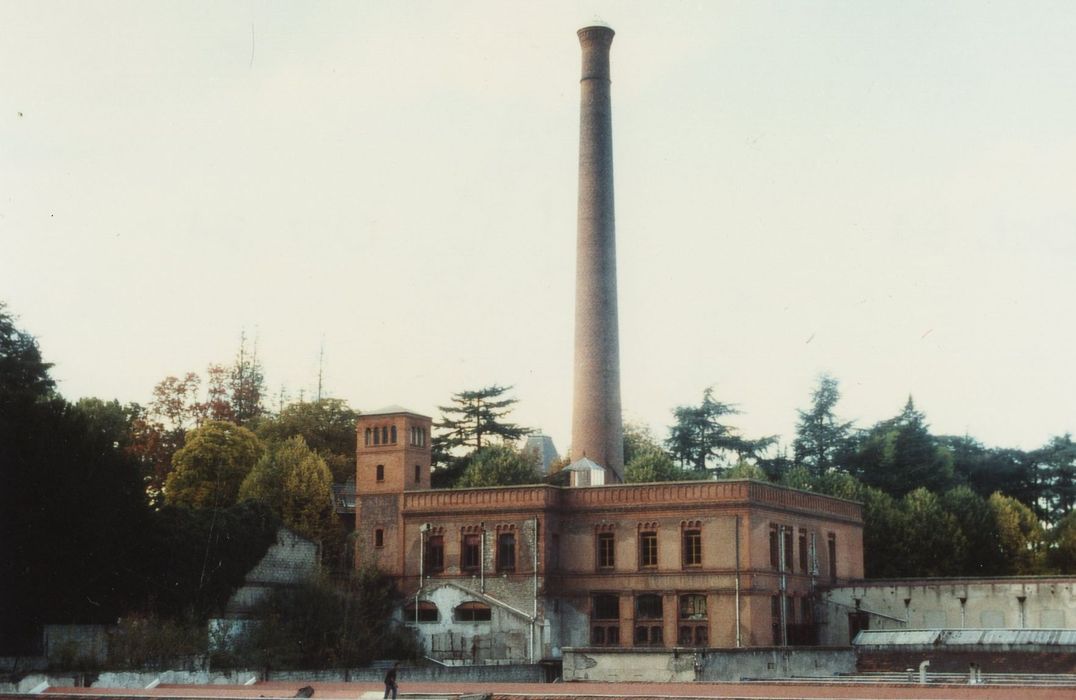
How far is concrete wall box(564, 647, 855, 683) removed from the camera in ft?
116

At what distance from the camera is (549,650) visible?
4322 centimetres

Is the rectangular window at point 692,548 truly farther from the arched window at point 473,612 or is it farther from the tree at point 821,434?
the tree at point 821,434

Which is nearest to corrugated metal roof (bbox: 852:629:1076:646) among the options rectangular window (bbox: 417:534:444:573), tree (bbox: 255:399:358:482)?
rectangular window (bbox: 417:534:444:573)

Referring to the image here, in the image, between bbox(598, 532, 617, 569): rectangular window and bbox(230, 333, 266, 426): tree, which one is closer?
bbox(598, 532, 617, 569): rectangular window

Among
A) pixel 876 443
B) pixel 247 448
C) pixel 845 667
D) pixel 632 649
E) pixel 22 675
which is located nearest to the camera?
pixel 22 675

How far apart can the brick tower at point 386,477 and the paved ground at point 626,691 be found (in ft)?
53.4

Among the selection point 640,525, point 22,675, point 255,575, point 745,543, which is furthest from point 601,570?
point 22,675

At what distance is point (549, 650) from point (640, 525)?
16.8 ft

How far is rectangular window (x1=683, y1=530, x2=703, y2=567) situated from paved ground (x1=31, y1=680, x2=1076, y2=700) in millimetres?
13800

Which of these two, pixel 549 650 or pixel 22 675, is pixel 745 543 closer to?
pixel 549 650

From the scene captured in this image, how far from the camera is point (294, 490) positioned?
55.0m

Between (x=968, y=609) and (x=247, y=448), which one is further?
(x=247, y=448)

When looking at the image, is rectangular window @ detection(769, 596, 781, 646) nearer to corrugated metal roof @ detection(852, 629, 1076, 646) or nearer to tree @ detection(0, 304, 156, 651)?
corrugated metal roof @ detection(852, 629, 1076, 646)

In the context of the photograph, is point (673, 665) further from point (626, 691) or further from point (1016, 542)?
point (1016, 542)
